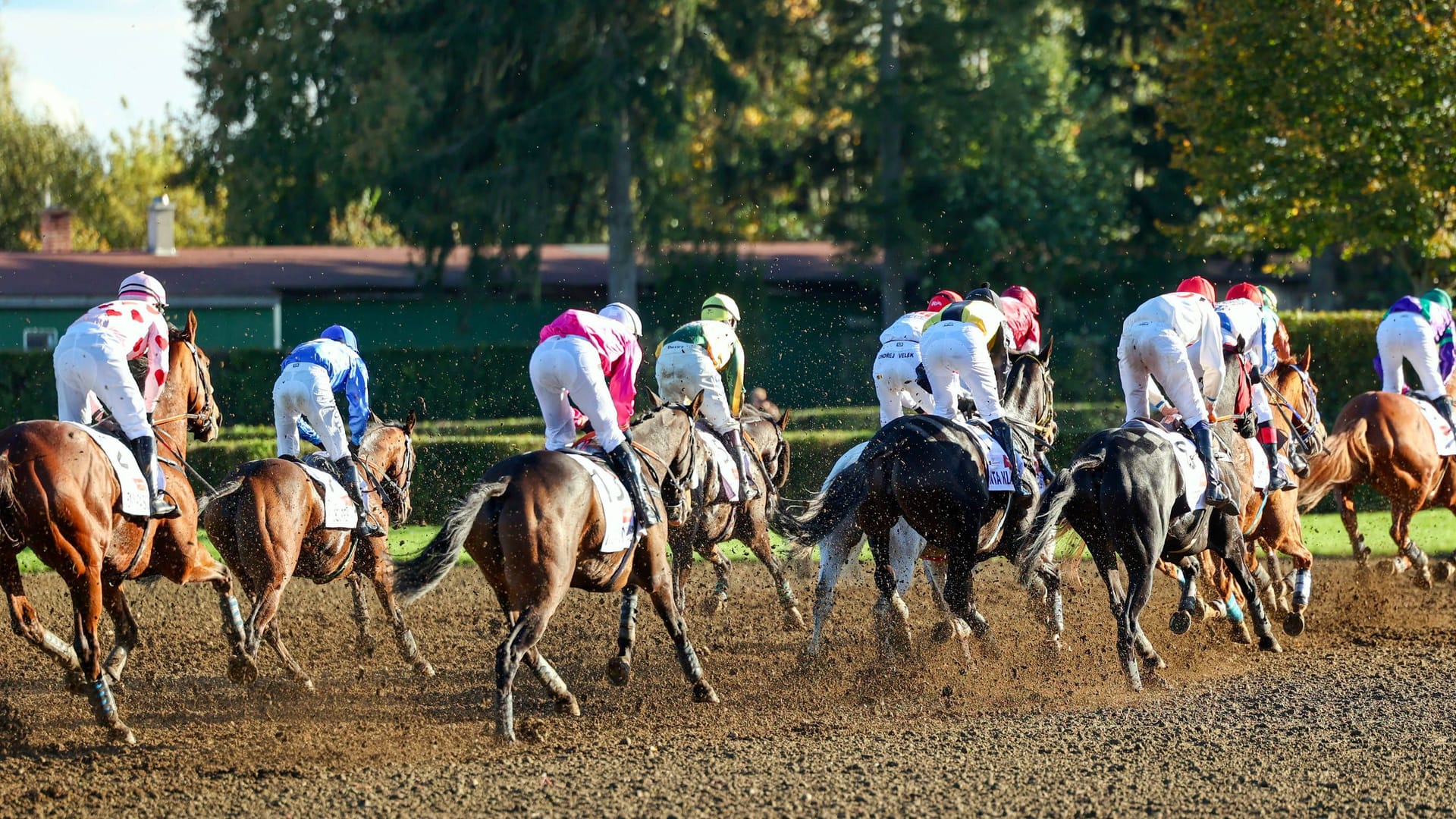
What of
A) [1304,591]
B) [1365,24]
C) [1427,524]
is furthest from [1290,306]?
[1304,591]

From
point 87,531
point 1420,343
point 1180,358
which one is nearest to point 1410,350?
point 1420,343

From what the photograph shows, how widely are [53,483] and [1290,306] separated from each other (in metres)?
25.3

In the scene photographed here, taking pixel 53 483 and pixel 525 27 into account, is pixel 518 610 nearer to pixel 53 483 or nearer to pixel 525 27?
pixel 53 483

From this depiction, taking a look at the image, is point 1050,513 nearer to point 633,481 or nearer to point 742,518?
point 633,481

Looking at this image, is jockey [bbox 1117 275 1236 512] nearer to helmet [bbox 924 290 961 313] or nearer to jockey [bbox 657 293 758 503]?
helmet [bbox 924 290 961 313]

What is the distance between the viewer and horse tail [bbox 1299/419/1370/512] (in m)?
10.0

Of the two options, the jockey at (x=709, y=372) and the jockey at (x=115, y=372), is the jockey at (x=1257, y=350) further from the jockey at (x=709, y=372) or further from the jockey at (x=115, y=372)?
the jockey at (x=115, y=372)

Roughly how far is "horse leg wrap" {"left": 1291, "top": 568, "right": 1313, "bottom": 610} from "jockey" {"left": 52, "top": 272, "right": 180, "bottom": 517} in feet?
20.7

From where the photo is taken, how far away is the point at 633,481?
284 inches

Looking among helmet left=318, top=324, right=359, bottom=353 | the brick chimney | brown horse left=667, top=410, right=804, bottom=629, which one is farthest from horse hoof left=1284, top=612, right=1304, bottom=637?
the brick chimney

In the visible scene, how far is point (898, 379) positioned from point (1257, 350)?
2173 millimetres

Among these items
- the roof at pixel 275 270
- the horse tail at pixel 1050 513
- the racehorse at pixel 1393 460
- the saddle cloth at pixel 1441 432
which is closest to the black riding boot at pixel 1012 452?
the horse tail at pixel 1050 513

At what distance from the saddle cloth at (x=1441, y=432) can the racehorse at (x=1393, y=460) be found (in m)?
0.04

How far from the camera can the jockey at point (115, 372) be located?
7180mm
